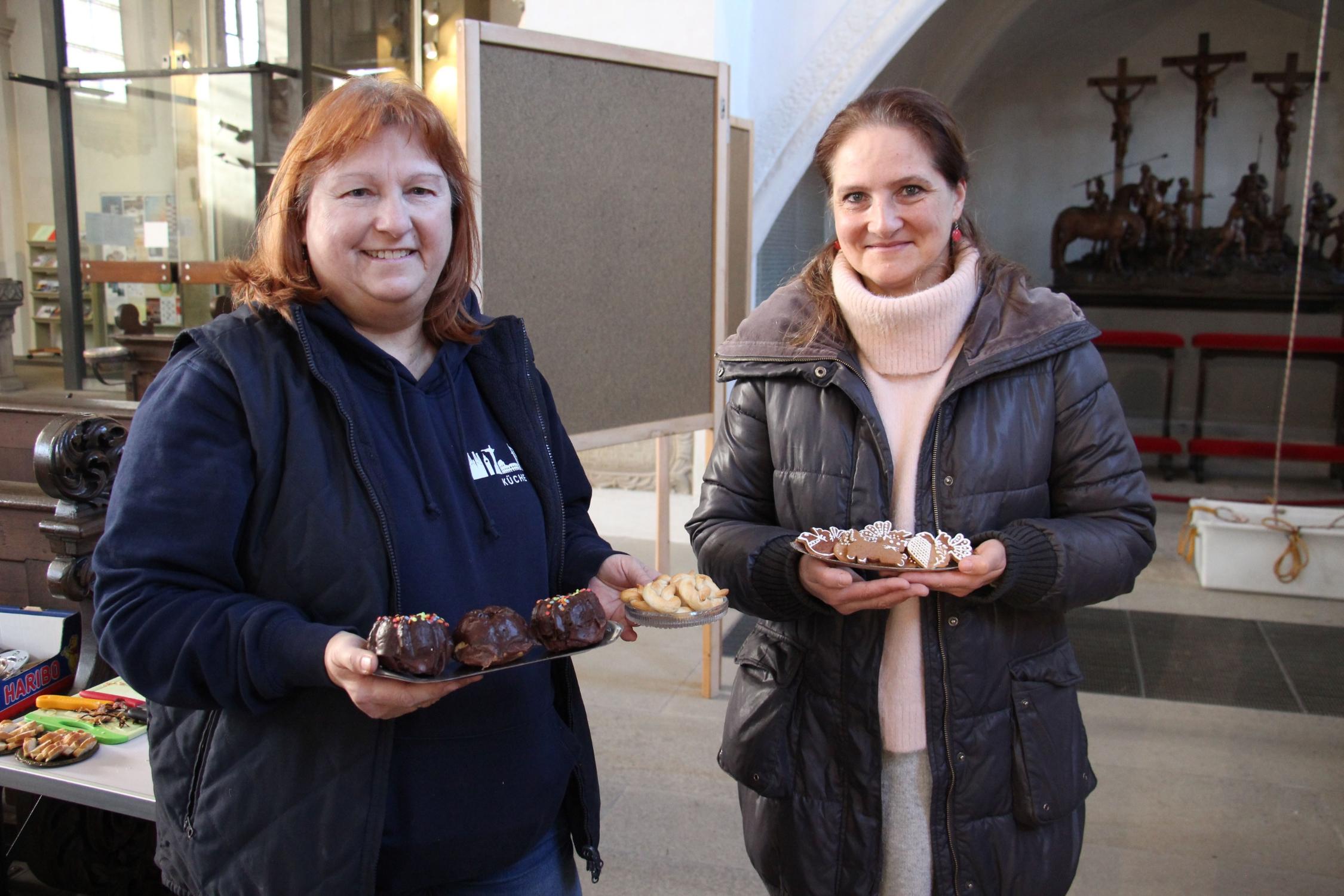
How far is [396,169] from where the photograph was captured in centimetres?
143

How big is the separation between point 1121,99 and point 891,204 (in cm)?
919

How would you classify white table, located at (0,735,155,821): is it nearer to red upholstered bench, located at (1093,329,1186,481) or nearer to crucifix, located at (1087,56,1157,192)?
red upholstered bench, located at (1093,329,1186,481)

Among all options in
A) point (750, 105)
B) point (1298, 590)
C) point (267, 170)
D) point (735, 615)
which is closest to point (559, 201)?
point (735, 615)

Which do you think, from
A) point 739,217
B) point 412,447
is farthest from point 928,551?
point 739,217

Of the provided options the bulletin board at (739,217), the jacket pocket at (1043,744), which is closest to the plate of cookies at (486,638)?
the jacket pocket at (1043,744)

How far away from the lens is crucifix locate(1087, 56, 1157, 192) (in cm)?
975

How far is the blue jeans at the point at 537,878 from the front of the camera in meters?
1.48

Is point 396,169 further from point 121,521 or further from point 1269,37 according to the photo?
point 1269,37

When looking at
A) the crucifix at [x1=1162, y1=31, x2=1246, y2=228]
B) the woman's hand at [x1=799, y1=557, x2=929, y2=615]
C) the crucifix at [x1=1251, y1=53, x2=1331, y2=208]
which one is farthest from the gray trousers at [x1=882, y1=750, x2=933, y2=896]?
the crucifix at [x1=1251, y1=53, x2=1331, y2=208]

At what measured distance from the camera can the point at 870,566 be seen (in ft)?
5.24

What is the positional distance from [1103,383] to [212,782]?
141 centimetres

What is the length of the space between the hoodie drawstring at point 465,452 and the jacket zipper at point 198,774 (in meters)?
0.40

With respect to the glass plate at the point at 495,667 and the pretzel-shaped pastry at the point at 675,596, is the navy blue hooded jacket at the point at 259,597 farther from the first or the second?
the pretzel-shaped pastry at the point at 675,596

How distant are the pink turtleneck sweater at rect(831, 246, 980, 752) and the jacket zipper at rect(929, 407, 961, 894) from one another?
30mm
